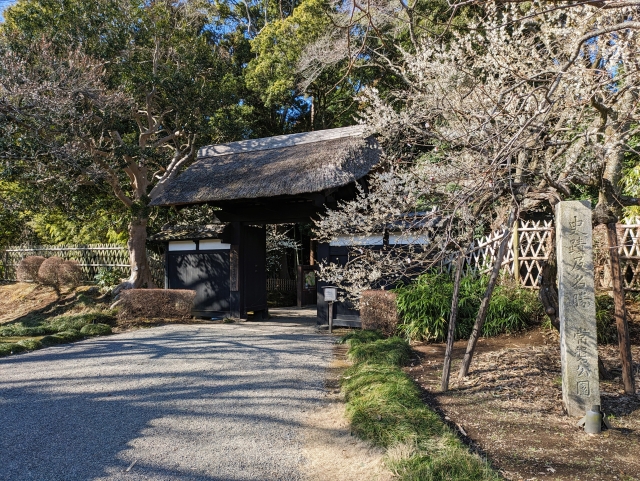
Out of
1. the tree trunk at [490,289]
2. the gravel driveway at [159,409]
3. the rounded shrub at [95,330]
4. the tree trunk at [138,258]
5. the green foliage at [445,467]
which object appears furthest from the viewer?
the tree trunk at [138,258]

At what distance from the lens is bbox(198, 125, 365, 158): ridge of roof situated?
1095 centimetres

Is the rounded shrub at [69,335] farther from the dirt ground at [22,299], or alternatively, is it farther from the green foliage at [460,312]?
the dirt ground at [22,299]

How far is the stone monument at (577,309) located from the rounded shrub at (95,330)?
8.20 meters

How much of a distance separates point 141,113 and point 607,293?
12305mm

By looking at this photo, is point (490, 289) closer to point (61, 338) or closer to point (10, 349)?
point (10, 349)

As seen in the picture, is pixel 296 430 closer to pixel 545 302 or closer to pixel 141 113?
pixel 545 302

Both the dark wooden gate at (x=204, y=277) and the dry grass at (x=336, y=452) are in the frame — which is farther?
the dark wooden gate at (x=204, y=277)

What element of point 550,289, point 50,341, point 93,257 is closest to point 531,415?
point 550,289

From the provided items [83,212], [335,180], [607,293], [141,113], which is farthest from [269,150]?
[607,293]

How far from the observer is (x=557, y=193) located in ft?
16.1

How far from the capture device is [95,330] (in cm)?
925

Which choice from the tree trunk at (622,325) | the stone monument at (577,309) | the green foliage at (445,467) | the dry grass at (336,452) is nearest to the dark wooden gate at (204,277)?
the dry grass at (336,452)

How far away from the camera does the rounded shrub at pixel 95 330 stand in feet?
29.9

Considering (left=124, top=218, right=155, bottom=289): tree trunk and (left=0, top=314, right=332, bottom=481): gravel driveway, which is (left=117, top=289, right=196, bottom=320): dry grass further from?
(left=0, top=314, right=332, bottom=481): gravel driveway
